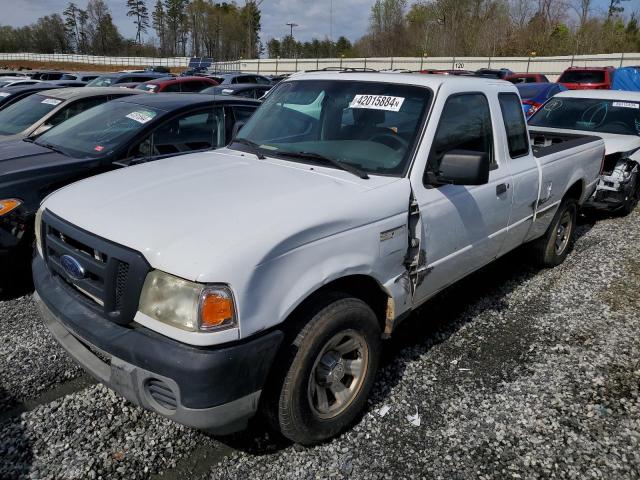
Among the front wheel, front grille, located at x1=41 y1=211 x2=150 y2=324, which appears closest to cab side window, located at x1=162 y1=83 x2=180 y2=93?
the front wheel

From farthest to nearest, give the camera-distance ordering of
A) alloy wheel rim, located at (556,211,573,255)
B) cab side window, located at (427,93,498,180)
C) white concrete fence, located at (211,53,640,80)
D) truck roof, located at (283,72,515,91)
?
white concrete fence, located at (211,53,640,80)
alloy wheel rim, located at (556,211,573,255)
truck roof, located at (283,72,515,91)
cab side window, located at (427,93,498,180)

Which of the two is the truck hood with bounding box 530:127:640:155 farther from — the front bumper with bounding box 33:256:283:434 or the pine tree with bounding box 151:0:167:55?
the pine tree with bounding box 151:0:167:55

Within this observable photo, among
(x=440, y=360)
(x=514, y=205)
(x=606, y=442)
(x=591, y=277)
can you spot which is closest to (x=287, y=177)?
(x=440, y=360)

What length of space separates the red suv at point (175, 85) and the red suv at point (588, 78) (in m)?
13.7

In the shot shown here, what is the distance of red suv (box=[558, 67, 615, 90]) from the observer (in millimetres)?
19234

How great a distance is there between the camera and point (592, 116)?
8031 millimetres

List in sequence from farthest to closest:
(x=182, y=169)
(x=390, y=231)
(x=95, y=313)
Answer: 1. (x=182, y=169)
2. (x=390, y=231)
3. (x=95, y=313)

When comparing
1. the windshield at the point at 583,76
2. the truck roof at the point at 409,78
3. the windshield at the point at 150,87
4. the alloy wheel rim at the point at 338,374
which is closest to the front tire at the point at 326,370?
the alloy wheel rim at the point at 338,374

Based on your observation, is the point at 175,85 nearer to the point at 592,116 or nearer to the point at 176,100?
the point at 176,100

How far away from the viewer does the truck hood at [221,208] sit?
7.16ft

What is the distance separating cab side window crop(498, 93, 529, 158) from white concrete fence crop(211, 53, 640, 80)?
1570 inches

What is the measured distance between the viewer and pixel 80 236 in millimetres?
2479

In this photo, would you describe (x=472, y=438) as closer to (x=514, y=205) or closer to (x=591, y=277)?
(x=514, y=205)

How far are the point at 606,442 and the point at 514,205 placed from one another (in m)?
1.86
